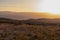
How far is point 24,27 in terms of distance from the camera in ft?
3.48

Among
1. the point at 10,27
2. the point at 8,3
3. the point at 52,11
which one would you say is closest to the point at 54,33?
the point at 10,27

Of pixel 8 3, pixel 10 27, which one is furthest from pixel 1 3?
pixel 10 27

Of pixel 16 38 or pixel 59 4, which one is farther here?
pixel 59 4

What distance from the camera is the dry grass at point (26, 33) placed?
89cm

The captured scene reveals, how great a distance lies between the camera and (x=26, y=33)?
3.12 ft

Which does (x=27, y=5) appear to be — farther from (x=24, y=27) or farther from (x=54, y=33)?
(x=54, y=33)

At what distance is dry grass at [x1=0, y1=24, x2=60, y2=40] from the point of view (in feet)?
2.93

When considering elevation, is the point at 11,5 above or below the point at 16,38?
above

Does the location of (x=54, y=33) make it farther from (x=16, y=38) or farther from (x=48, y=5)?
(x=48, y=5)

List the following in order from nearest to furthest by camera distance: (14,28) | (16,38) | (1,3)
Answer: (16,38)
(14,28)
(1,3)

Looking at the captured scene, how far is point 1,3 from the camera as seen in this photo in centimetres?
188

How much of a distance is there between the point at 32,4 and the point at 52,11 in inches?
13.9

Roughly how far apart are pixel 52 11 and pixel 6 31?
1146mm

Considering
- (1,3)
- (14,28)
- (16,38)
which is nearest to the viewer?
(16,38)
